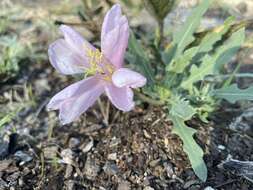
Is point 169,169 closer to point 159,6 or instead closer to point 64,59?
point 64,59

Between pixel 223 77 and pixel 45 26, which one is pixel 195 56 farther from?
pixel 45 26

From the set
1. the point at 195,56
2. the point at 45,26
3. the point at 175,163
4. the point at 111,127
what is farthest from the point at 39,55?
the point at 175,163

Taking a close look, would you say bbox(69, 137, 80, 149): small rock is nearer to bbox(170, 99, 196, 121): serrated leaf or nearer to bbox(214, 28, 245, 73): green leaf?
bbox(170, 99, 196, 121): serrated leaf

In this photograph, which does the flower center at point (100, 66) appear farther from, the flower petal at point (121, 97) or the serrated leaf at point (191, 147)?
the serrated leaf at point (191, 147)

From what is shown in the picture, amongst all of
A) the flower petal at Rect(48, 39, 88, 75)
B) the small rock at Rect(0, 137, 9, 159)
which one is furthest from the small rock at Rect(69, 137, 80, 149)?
the flower petal at Rect(48, 39, 88, 75)

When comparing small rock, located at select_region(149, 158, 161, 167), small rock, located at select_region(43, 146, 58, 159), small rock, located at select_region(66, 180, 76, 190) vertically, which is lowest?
small rock, located at select_region(149, 158, 161, 167)

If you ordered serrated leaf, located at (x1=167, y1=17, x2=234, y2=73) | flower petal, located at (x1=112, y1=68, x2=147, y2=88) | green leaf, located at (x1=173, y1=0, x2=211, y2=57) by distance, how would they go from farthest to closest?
1. green leaf, located at (x1=173, y1=0, x2=211, y2=57)
2. serrated leaf, located at (x1=167, y1=17, x2=234, y2=73)
3. flower petal, located at (x1=112, y1=68, x2=147, y2=88)
